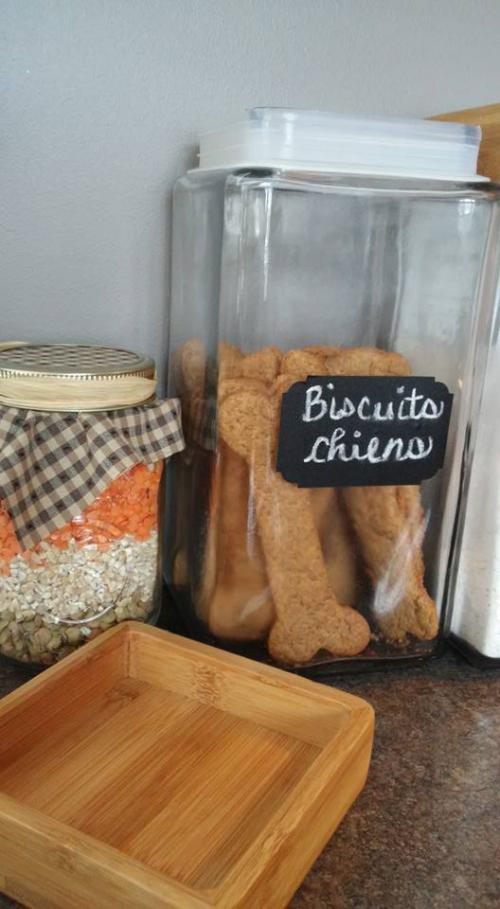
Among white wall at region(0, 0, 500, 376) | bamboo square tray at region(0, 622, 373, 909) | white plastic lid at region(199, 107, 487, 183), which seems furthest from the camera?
white wall at region(0, 0, 500, 376)

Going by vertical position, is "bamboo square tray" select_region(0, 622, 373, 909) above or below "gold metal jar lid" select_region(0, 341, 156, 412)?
below

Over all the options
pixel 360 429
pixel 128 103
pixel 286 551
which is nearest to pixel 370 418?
pixel 360 429

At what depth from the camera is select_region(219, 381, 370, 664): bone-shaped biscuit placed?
0.59 metres

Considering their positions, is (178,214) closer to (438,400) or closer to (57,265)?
(57,265)

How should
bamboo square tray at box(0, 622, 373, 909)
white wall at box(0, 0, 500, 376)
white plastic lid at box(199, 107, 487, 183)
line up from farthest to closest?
1. white wall at box(0, 0, 500, 376)
2. white plastic lid at box(199, 107, 487, 183)
3. bamboo square tray at box(0, 622, 373, 909)

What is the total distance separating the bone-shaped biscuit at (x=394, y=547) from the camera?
2.09ft

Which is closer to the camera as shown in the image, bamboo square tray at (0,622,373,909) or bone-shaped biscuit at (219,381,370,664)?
bamboo square tray at (0,622,373,909)

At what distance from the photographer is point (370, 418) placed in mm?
598

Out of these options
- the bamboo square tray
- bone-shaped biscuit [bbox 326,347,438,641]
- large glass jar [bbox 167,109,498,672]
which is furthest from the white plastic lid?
the bamboo square tray

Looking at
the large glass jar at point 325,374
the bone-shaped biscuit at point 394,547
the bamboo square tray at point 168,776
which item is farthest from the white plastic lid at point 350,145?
the bamboo square tray at point 168,776

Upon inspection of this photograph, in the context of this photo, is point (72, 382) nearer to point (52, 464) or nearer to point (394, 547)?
point (52, 464)

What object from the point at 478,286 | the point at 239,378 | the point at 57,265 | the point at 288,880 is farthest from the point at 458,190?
the point at 288,880

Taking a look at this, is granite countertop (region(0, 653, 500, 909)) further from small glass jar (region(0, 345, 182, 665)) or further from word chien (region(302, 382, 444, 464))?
word chien (region(302, 382, 444, 464))

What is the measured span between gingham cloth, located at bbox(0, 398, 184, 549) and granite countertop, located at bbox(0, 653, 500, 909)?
0.15 m
